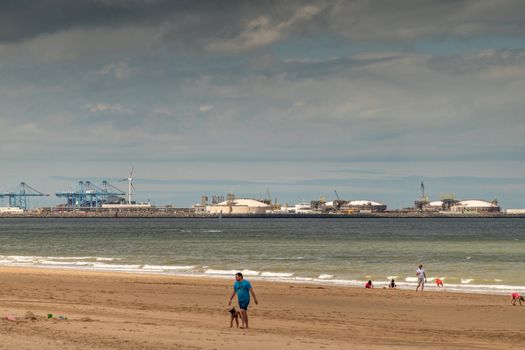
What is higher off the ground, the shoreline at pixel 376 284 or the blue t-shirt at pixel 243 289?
the blue t-shirt at pixel 243 289

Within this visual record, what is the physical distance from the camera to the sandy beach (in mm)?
19031

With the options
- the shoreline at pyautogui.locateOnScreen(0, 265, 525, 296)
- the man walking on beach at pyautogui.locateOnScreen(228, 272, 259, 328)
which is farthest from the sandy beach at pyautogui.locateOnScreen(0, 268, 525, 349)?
the shoreline at pyautogui.locateOnScreen(0, 265, 525, 296)

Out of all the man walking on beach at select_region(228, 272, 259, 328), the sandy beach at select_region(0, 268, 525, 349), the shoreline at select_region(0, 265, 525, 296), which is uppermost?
the man walking on beach at select_region(228, 272, 259, 328)

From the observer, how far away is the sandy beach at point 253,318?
19.0 m

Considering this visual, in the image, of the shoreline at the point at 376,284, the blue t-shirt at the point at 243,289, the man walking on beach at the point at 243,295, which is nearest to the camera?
the man walking on beach at the point at 243,295

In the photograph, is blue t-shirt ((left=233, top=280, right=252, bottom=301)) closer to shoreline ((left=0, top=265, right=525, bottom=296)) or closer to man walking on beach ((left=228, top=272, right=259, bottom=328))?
man walking on beach ((left=228, top=272, right=259, bottom=328))

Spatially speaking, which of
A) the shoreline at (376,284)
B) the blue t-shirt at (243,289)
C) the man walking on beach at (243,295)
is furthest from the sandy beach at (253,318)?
the shoreline at (376,284)

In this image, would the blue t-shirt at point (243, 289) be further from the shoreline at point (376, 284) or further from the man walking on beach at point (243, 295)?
the shoreline at point (376, 284)

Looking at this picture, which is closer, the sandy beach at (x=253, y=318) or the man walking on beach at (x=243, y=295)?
the sandy beach at (x=253, y=318)

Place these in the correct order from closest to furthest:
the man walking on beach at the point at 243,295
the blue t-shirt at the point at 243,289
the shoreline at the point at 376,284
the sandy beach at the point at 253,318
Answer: the sandy beach at the point at 253,318 → the man walking on beach at the point at 243,295 → the blue t-shirt at the point at 243,289 → the shoreline at the point at 376,284

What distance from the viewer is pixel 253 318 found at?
24.7m

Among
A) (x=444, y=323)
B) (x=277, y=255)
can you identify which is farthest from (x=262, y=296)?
(x=277, y=255)

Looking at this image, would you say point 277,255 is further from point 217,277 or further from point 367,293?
point 367,293

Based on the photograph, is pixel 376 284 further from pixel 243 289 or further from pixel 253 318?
pixel 243 289
